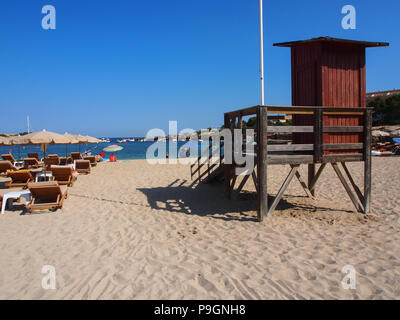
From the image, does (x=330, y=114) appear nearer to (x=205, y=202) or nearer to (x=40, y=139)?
(x=205, y=202)

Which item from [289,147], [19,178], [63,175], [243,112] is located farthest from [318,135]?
[19,178]

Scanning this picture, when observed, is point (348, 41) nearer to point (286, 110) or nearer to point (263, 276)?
point (286, 110)

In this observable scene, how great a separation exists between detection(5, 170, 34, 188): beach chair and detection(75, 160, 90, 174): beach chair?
363cm

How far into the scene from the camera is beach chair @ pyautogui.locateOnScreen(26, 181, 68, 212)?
23.0 feet

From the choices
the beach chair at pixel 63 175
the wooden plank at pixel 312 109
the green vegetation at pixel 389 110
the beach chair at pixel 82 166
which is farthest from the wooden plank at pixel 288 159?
the green vegetation at pixel 389 110

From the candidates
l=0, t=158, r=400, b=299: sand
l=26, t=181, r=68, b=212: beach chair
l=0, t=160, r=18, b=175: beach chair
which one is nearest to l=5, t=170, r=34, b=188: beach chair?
l=0, t=158, r=400, b=299: sand

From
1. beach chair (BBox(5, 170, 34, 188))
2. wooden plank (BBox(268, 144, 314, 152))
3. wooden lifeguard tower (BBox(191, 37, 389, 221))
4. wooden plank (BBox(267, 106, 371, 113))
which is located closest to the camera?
wooden plank (BBox(267, 106, 371, 113))

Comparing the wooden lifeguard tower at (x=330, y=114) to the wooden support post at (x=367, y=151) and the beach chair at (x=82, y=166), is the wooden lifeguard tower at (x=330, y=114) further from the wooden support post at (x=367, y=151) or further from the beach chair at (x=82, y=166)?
the beach chair at (x=82, y=166)

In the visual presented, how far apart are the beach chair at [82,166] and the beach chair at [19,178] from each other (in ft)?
11.9

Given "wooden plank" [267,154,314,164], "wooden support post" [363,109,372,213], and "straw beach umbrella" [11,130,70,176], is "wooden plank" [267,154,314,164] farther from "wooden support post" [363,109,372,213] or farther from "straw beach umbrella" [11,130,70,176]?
"straw beach umbrella" [11,130,70,176]

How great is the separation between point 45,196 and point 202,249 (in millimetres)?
5294

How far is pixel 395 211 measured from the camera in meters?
6.34

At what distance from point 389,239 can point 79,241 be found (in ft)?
18.4

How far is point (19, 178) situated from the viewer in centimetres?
1034
